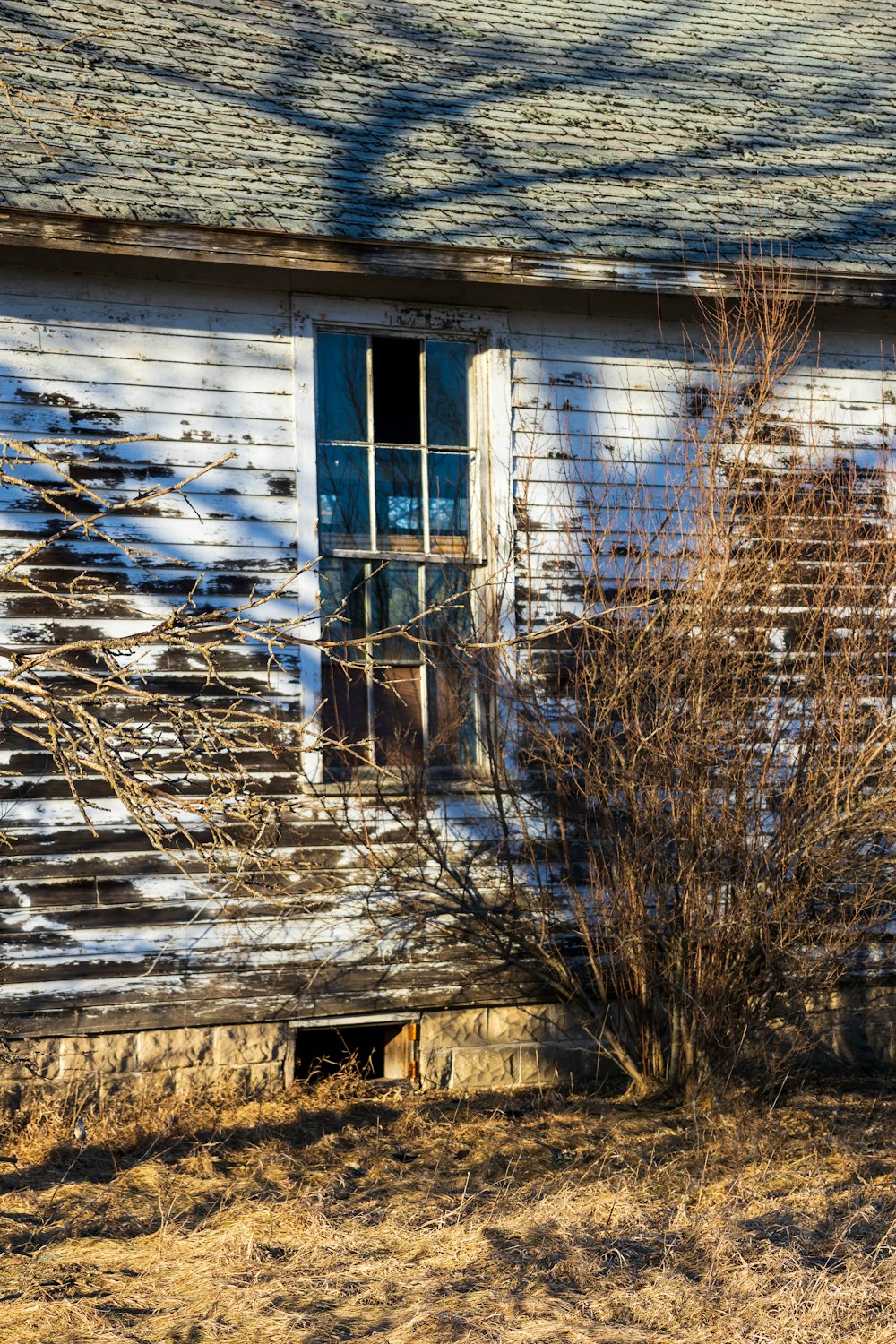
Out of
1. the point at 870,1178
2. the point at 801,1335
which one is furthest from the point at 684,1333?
the point at 870,1178

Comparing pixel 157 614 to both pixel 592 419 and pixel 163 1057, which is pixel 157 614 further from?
pixel 592 419

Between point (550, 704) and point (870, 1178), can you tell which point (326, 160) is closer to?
point (550, 704)

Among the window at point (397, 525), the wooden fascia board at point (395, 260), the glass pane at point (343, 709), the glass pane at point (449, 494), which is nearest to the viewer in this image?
the wooden fascia board at point (395, 260)

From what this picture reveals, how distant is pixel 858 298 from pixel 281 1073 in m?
4.96

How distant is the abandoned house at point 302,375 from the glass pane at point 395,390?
0.01 metres

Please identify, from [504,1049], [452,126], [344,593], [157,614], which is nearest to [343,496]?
[344,593]

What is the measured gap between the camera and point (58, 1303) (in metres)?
4.22

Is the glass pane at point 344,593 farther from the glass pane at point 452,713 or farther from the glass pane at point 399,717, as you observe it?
the glass pane at point 452,713

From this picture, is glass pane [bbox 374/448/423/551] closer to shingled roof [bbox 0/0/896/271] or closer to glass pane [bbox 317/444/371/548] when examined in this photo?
glass pane [bbox 317/444/371/548]

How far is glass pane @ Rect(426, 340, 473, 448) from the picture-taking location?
23.5ft

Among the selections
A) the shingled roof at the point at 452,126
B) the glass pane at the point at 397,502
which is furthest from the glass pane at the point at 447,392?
the shingled roof at the point at 452,126

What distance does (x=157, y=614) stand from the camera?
21.1ft

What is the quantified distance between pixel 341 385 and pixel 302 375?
0.79ft

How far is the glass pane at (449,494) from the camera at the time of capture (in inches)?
281
